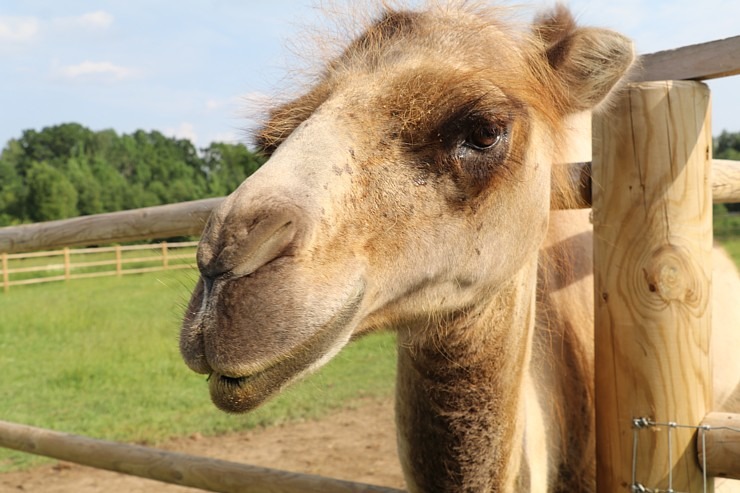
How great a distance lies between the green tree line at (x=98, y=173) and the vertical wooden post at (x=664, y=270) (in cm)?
3072

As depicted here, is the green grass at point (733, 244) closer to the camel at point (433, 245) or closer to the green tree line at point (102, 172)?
the green tree line at point (102, 172)

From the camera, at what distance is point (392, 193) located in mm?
1629

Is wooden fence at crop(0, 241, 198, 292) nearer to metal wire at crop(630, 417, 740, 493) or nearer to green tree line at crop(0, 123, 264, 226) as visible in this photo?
green tree line at crop(0, 123, 264, 226)

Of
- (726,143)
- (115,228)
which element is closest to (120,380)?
(115,228)

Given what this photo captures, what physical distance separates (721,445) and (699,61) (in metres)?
0.97

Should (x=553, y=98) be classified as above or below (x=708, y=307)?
above

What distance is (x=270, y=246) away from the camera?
1.38 m

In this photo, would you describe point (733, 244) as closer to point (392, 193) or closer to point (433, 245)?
point (433, 245)

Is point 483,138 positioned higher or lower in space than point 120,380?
higher

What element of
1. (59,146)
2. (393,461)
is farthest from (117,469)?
(59,146)

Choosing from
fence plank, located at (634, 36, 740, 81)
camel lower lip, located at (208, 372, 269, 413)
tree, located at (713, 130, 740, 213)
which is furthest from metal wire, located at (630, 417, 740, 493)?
tree, located at (713, 130, 740, 213)

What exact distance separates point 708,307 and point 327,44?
4.62 feet

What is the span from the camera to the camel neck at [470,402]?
6.43ft

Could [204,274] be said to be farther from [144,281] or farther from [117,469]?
[144,281]
